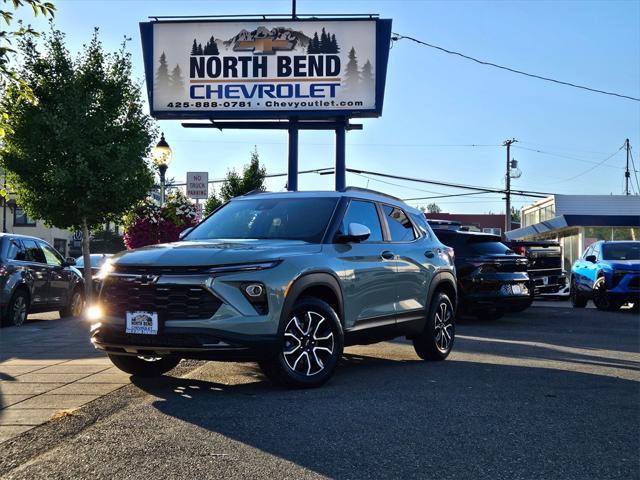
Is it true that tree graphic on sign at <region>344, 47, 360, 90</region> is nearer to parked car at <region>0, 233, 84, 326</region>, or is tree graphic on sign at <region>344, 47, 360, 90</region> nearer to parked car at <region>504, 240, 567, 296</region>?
parked car at <region>504, 240, 567, 296</region>

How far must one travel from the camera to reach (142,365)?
6.98 metres

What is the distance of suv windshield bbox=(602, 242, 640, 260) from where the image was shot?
17828 mm

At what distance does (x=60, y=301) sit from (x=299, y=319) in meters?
10.8

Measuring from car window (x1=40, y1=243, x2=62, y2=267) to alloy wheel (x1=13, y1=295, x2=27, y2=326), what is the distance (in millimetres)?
1467

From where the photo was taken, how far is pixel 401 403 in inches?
229

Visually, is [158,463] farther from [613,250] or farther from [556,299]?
[556,299]

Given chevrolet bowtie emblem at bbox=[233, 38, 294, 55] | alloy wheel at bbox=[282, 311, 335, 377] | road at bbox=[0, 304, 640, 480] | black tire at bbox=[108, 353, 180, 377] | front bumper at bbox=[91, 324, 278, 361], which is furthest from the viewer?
chevrolet bowtie emblem at bbox=[233, 38, 294, 55]

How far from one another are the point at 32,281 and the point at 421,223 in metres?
8.54

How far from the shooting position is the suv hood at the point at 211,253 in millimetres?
5926

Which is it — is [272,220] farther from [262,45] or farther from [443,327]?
[262,45]

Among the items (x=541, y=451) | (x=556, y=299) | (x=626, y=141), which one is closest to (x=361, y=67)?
(x=556, y=299)

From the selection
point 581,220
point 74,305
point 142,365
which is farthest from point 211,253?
point 581,220

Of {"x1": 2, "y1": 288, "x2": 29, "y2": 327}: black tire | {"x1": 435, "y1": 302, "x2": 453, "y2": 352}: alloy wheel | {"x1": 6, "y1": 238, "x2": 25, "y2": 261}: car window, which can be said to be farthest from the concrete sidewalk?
{"x1": 435, "y1": 302, "x2": 453, "y2": 352}: alloy wheel

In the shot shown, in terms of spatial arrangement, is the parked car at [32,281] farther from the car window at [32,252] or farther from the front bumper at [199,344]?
the front bumper at [199,344]
